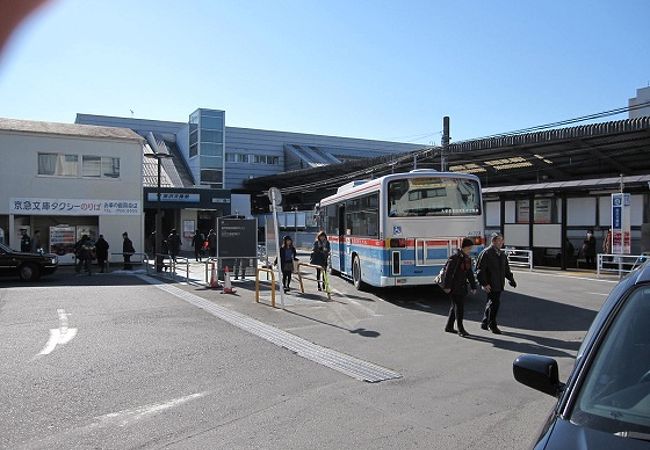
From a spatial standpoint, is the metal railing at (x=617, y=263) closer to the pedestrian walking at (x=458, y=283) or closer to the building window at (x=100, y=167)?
the pedestrian walking at (x=458, y=283)

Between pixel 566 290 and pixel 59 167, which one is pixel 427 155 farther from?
pixel 59 167

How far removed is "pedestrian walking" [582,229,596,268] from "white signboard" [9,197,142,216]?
21.7 m

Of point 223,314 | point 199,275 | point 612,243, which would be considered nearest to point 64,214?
point 199,275

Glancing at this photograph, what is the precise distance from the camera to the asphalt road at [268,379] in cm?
490

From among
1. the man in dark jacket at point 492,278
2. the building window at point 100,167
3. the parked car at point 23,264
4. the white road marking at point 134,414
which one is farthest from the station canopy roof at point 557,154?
the white road marking at point 134,414

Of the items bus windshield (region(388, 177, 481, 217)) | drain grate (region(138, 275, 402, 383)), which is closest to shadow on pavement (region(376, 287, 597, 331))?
bus windshield (region(388, 177, 481, 217))

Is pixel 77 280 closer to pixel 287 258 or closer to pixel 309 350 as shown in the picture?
pixel 287 258

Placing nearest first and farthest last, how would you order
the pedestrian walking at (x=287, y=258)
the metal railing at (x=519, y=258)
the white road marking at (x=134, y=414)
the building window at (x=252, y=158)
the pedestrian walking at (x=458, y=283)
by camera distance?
the white road marking at (x=134, y=414) → the pedestrian walking at (x=458, y=283) → the pedestrian walking at (x=287, y=258) → the metal railing at (x=519, y=258) → the building window at (x=252, y=158)

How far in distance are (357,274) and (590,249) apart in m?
11.3

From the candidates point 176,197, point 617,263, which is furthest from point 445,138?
point 176,197

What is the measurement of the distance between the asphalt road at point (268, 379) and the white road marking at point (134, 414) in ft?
0.06

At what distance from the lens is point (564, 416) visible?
2498 mm

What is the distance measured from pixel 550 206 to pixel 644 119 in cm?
532

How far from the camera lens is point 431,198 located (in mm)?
13320
